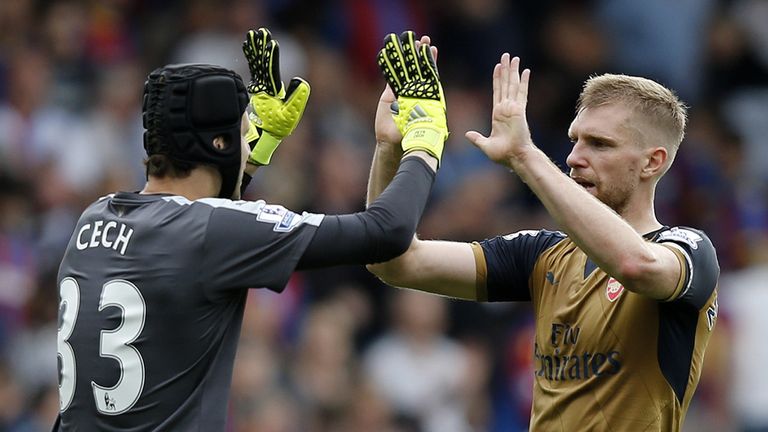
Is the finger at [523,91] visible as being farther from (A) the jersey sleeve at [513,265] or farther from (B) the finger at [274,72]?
(B) the finger at [274,72]

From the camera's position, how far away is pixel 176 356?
14.8 feet

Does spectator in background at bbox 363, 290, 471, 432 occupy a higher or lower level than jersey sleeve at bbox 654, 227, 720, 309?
lower

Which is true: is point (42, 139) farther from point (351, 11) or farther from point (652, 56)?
point (652, 56)

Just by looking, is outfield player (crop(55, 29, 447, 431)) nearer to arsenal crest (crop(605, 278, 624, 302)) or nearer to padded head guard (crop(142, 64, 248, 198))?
padded head guard (crop(142, 64, 248, 198))

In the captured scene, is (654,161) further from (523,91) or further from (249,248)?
(249,248)

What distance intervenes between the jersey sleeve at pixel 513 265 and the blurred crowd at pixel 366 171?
396 cm

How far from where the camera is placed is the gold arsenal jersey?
4.91 meters

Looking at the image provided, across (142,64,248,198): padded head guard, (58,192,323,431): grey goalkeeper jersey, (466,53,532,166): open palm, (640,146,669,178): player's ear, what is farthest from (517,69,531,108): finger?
(142,64,248,198): padded head guard

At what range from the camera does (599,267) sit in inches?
192

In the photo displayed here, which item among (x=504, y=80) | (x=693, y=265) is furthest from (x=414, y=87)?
(x=693, y=265)

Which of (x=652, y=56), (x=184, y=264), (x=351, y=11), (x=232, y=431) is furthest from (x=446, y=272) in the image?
(x=652, y=56)

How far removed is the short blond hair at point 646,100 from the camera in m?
5.22

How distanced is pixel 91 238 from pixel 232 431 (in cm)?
455

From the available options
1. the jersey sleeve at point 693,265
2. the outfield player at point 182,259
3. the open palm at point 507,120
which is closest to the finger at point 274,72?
the outfield player at point 182,259
